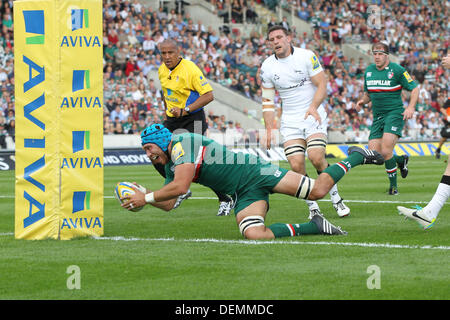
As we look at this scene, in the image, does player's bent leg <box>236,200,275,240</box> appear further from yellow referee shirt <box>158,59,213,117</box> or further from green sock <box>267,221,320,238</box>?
yellow referee shirt <box>158,59,213,117</box>

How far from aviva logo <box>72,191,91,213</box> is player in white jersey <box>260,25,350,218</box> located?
2.98 metres

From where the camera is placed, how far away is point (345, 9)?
Result: 4200 cm

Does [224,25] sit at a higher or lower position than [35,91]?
lower

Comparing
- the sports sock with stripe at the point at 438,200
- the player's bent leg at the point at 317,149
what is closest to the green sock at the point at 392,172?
the player's bent leg at the point at 317,149

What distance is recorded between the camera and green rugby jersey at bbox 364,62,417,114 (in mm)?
13656

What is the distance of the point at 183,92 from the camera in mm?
11656

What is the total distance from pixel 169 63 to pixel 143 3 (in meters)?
24.6

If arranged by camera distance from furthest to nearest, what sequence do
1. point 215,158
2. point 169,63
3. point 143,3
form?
point 143,3, point 169,63, point 215,158

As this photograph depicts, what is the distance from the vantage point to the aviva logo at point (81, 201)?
8.32 meters

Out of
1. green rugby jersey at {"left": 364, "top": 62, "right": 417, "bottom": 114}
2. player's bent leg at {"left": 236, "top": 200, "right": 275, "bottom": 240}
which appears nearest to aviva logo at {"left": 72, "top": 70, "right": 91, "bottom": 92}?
player's bent leg at {"left": 236, "top": 200, "right": 275, "bottom": 240}

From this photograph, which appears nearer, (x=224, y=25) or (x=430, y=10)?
(x=224, y=25)
